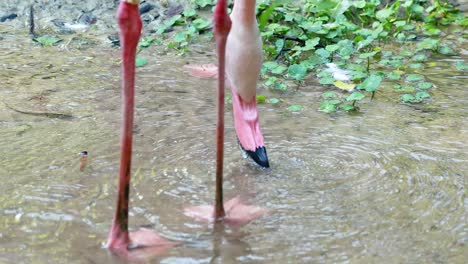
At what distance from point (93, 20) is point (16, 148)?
2323 mm

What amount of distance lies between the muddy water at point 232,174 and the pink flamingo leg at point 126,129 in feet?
0.19

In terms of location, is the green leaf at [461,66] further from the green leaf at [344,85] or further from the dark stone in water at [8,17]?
the dark stone in water at [8,17]

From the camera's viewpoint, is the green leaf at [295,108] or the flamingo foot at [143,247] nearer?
the flamingo foot at [143,247]

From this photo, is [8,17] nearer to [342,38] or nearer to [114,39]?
[114,39]

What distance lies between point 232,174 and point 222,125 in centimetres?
56

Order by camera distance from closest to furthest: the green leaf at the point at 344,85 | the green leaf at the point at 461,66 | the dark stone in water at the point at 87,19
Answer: the green leaf at the point at 344,85
the green leaf at the point at 461,66
the dark stone in water at the point at 87,19

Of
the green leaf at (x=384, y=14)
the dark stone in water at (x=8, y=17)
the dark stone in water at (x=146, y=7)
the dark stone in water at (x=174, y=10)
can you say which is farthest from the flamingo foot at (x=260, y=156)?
the dark stone in water at (x=8, y=17)

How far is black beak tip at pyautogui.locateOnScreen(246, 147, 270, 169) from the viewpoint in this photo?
2.46 m

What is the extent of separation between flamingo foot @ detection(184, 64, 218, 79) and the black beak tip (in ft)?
4.07

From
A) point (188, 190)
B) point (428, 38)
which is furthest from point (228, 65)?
point (428, 38)

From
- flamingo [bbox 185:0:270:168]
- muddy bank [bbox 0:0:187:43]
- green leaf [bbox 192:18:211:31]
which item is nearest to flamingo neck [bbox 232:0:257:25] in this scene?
flamingo [bbox 185:0:270:168]

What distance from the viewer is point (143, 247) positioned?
1894mm

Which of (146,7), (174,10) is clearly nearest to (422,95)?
(174,10)

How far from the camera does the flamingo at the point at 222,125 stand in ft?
6.38
